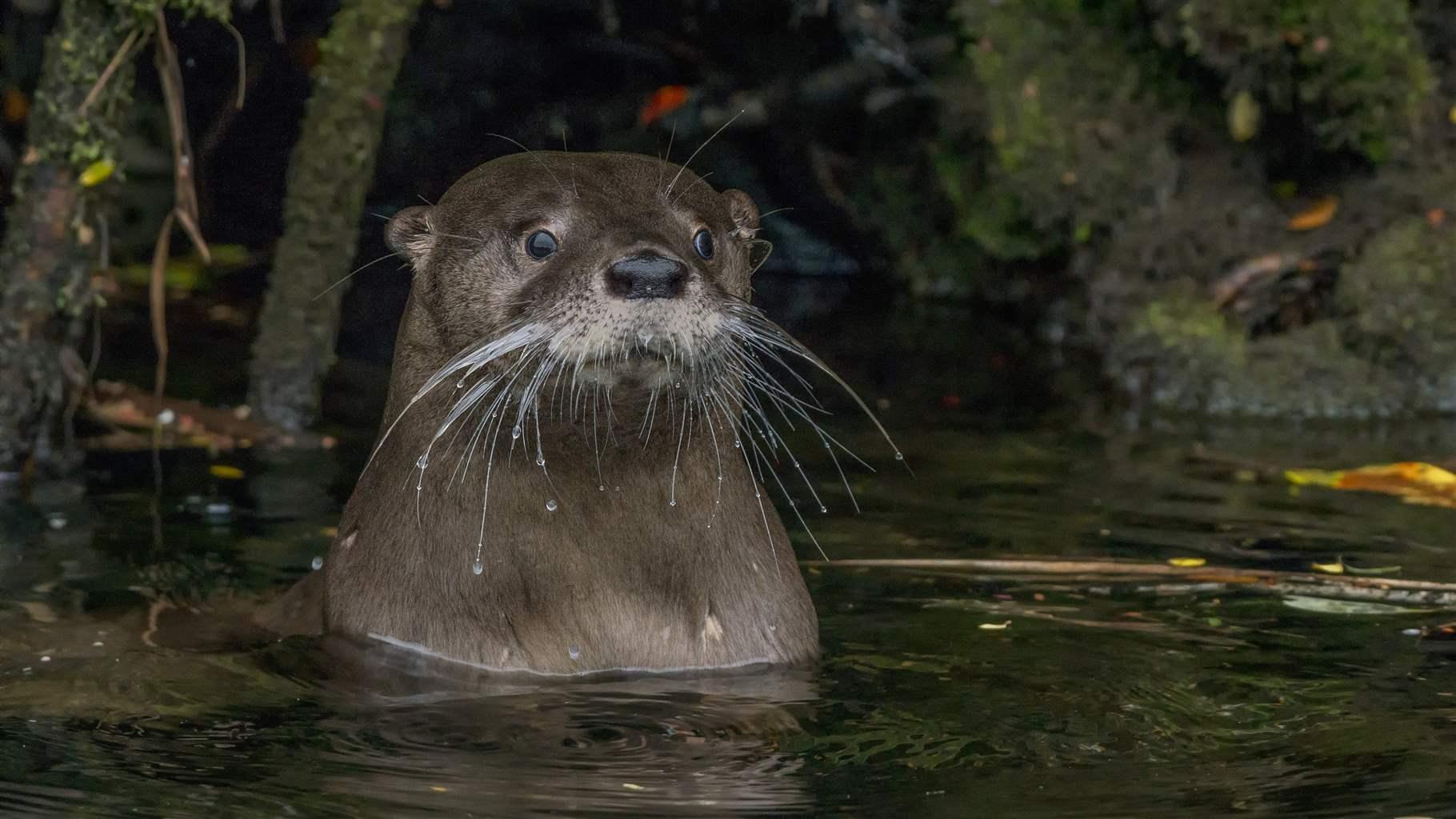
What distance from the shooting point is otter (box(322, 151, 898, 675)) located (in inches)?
167

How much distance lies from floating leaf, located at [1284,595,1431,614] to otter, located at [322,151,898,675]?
1249mm

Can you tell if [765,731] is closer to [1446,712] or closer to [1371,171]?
[1446,712]

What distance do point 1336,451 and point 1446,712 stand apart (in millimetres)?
3327

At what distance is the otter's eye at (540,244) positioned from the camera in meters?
4.30

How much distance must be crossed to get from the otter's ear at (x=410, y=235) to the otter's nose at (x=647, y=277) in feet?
2.47

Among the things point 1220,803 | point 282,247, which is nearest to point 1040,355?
point 282,247

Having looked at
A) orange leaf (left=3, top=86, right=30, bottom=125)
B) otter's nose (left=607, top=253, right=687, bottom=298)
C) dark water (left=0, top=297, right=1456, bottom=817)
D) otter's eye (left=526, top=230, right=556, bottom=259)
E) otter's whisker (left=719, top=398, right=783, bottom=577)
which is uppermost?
orange leaf (left=3, top=86, right=30, bottom=125)

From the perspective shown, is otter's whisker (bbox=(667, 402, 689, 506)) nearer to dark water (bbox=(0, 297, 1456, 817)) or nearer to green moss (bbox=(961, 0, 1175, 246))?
dark water (bbox=(0, 297, 1456, 817))

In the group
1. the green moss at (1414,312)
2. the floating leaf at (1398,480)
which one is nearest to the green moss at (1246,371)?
the green moss at (1414,312)

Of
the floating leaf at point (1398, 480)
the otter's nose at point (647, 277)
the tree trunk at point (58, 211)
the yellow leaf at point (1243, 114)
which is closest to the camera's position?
the otter's nose at point (647, 277)

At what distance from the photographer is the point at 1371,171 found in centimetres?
858

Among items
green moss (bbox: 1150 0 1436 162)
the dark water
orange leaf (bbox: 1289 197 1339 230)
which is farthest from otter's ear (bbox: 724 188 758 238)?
orange leaf (bbox: 1289 197 1339 230)

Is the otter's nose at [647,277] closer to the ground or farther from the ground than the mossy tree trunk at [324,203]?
closer to the ground

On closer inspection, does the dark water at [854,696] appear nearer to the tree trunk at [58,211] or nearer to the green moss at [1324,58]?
the tree trunk at [58,211]
